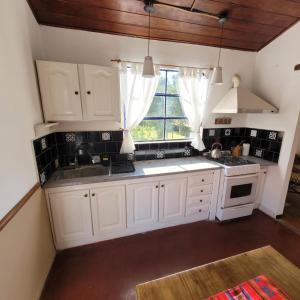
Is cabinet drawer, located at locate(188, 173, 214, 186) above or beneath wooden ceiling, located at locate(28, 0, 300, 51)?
beneath

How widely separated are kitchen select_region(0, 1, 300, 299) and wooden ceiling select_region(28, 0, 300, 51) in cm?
7

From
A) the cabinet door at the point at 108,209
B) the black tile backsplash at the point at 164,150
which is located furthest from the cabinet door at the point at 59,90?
the black tile backsplash at the point at 164,150

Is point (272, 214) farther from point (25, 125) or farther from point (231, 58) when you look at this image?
point (25, 125)

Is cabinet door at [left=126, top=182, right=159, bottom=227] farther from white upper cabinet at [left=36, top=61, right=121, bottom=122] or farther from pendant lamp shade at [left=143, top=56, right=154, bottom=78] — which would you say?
pendant lamp shade at [left=143, top=56, right=154, bottom=78]

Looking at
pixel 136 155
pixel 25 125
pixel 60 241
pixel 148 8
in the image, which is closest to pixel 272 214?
pixel 136 155

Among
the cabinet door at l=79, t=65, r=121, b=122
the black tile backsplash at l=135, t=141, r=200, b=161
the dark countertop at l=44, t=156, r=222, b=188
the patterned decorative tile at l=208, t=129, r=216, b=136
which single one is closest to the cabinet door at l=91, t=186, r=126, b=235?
the dark countertop at l=44, t=156, r=222, b=188

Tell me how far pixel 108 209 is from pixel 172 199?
2.67ft

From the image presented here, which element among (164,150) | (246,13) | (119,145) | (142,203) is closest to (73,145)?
(119,145)

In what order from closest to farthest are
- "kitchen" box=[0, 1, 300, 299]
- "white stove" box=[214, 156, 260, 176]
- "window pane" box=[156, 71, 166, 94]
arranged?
1. "kitchen" box=[0, 1, 300, 299]
2. "white stove" box=[214, 156, 260, 176]
3. "window pane" box=[156, 71, 166, 94]

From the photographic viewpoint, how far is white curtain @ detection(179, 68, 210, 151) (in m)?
2.48

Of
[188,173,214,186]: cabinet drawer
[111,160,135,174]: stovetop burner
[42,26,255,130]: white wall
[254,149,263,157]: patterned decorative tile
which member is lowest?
[188,173,214,186]: cabinet drawer

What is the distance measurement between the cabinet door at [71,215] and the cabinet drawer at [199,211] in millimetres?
1283

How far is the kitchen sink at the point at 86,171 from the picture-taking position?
216 centimetres

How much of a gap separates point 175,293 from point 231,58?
3.01 metres
